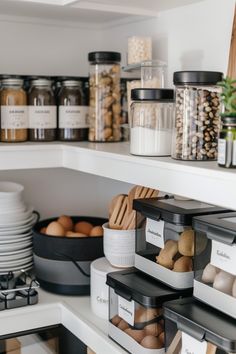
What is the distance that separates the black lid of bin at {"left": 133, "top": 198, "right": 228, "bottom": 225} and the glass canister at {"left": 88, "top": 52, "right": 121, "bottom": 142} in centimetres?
38

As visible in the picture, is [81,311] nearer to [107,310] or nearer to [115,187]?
[107,310]

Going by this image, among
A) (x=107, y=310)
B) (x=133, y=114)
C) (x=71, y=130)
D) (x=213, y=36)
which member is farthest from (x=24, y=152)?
(x=213, y=36)

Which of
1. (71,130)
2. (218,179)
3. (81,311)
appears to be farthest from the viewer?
(71,130)

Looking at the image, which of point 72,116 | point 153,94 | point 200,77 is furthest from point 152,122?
point 72,116

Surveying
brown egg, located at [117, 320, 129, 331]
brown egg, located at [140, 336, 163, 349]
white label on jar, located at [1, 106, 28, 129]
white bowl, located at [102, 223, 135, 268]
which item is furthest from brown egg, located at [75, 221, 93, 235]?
brown egg, located at [140, 336, 163, 349]

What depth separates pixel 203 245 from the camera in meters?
1.21

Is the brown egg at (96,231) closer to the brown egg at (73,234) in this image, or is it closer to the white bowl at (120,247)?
the brown egg at (73,234)

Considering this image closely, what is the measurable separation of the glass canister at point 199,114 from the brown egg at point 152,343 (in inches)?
16.6

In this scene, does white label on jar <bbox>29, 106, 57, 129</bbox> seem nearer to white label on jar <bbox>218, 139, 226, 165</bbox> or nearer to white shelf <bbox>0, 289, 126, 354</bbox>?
white shelf <bbox>0, 289, 126, 354</bbox>

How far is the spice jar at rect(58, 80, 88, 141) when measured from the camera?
176cm

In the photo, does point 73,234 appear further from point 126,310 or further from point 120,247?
point 126,310

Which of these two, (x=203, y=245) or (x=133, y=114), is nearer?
(x=203, y=245)

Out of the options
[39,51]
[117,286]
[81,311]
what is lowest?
[81,311]

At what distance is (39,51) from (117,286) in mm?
993
